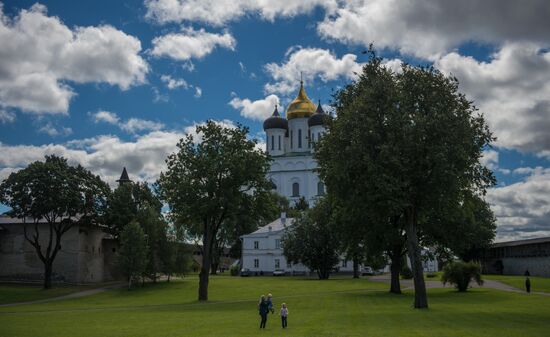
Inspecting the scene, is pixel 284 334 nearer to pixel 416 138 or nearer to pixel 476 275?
pixel 416 138

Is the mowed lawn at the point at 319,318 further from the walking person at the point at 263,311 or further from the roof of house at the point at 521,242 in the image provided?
the roof of house at the point at 521,242

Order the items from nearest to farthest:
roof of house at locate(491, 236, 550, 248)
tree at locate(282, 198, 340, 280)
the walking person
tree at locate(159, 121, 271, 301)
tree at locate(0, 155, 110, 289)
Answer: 1. the walking person
2. tree at locate(159, 121, 271, 301)
3. tree at locate(0, 155, 110, 289)
4. roof of house at locate(491, 236, 550, 248)
5. tree at locate(282, 198, 340, 280)

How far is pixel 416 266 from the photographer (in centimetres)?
3141

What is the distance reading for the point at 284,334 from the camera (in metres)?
20.7

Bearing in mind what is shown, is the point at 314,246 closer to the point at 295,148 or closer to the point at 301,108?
the point at 295,148

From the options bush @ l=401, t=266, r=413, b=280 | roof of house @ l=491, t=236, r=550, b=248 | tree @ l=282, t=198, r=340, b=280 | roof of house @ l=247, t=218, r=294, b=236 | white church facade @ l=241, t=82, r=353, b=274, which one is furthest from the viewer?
white church facade @ l=241, t=82, r=353, b=274

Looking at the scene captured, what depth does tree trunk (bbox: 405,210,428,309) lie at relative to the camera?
30.2 meters

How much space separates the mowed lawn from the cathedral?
208 feet

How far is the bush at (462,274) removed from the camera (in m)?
43.9

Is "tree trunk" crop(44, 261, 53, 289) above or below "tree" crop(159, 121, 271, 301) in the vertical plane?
below

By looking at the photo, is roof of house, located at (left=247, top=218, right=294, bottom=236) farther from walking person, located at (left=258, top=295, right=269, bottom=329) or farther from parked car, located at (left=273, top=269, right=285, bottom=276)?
walking person, located at (left=258, top=295, right=269, bottom=329)

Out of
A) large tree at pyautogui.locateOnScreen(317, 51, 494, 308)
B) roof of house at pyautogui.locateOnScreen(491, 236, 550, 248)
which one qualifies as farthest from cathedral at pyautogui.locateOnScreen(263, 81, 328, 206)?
large tree at pyautogui.locateOnScreen(317, 51, 494, 308)

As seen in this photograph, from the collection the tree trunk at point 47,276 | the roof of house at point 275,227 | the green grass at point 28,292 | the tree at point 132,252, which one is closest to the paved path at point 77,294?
the green grass at point 28,292

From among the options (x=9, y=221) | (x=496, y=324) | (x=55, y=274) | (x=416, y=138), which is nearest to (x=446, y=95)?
(x=416, y=138)
